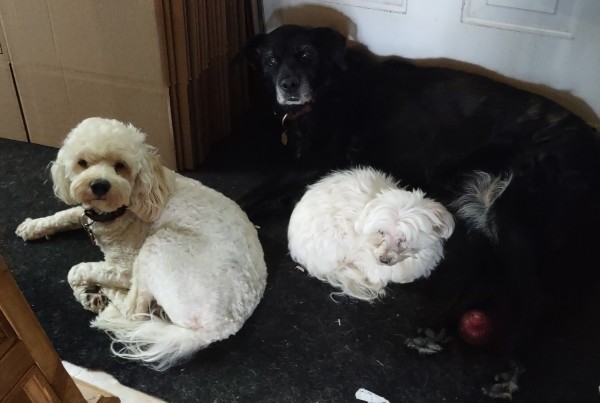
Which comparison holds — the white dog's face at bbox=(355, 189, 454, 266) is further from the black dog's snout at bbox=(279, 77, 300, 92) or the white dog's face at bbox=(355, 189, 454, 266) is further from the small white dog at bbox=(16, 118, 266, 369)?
the black dog's snout at bbox=(279, 77, 300, 92)

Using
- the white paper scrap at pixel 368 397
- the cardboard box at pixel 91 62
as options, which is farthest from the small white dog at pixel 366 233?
the cardboard box at pixel 91 62

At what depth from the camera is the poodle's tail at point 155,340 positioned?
1.48 m

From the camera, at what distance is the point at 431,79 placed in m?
2.09

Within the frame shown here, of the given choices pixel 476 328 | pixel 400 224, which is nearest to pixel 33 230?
pixel 400 224

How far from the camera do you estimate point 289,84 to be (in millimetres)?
2027

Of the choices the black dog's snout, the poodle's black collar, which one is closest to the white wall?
the black dog's snout

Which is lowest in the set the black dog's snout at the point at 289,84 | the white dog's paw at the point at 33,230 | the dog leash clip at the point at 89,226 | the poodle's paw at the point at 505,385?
the poodle's paw at the point at 505,385

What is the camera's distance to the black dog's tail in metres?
1.75

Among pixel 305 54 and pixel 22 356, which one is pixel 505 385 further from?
pixel 305 54

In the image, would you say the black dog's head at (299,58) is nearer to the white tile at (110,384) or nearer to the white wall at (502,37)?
the white wall at (502,37)

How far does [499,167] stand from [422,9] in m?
0.70

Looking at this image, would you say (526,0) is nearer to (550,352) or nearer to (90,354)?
(550,352)

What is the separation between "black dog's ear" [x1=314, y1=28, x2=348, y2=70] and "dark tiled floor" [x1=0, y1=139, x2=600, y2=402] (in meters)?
0.75

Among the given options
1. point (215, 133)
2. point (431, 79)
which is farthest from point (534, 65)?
point (215, 133)
